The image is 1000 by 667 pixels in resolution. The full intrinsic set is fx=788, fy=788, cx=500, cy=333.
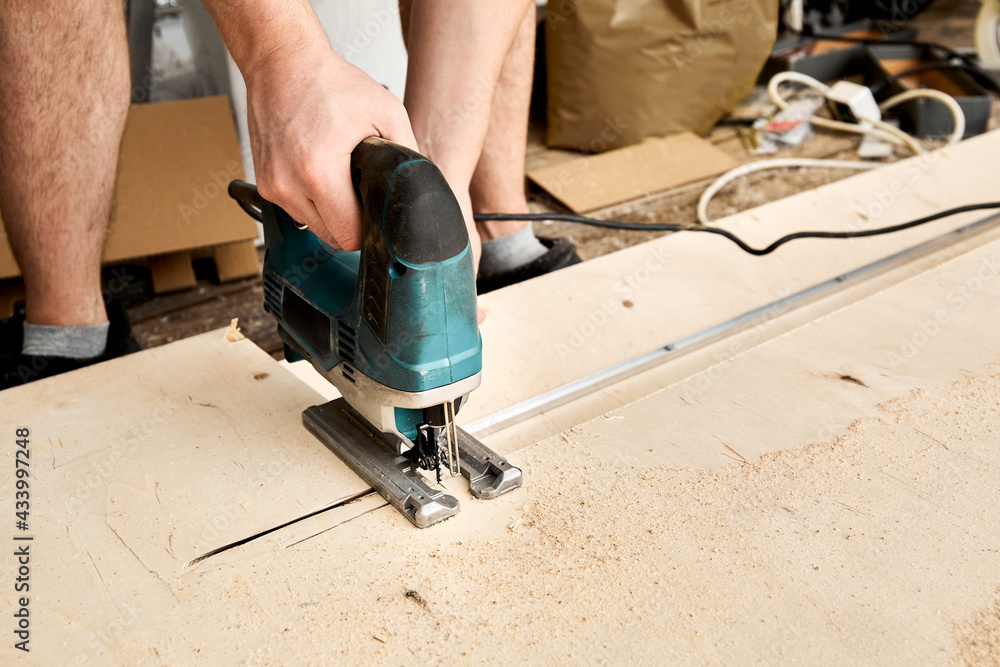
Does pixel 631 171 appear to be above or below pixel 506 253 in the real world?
below

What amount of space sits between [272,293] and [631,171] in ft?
5.52

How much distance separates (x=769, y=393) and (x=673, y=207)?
4.62 feet

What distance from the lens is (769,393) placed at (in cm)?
97

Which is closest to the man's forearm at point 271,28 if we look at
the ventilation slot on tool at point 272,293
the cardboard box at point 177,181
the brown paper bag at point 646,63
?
the ventilation slot on tool at point 272,293

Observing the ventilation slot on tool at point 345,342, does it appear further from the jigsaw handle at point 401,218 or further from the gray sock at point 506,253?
the gray sock at point 506,253

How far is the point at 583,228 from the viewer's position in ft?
7.28

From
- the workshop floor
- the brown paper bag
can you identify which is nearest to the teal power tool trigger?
the workshop floor

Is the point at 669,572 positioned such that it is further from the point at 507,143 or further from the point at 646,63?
the point at 646,63

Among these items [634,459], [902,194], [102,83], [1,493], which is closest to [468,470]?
[634,459]

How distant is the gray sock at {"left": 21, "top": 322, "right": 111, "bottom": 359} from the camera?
→ 4.23 ft

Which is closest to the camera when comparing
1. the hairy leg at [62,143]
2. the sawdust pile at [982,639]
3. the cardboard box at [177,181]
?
the sawdust pile at [982,639]

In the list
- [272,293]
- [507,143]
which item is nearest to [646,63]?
[507,143]

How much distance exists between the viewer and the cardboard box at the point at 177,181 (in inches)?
70.6

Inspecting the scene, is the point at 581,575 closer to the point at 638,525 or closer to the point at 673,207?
the point at 638,525
